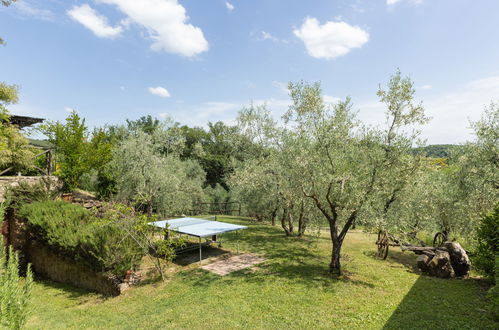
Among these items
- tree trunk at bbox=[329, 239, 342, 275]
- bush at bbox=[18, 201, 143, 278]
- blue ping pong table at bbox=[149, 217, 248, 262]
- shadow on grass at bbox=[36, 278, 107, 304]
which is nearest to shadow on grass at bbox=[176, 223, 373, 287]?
tree trunk at bbox=[329, 239, 342, 275]

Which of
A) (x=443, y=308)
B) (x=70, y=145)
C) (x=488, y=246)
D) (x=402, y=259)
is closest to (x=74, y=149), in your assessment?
(x=70, y=145)

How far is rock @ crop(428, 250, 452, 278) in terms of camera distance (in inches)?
446

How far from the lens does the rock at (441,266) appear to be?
37.2 ft

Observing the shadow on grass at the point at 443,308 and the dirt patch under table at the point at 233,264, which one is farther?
the dirt patch under table at the point at 233,264

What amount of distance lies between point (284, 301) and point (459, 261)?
8.76 meters

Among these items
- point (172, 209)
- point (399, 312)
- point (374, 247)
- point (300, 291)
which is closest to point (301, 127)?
point (300, 291)

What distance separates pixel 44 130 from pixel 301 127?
2066cm

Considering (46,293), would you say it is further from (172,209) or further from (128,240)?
(172,209)

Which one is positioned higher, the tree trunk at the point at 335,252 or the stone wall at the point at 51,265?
the tree trunk at the point at 335,252

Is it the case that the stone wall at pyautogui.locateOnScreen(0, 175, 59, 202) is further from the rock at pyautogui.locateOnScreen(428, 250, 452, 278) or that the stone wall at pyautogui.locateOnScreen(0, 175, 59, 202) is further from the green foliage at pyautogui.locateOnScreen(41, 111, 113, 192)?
the rock at pyautogui.locateOnScreen(428, 250, 452, 278)

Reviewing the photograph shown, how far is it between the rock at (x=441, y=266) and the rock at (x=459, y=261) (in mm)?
284

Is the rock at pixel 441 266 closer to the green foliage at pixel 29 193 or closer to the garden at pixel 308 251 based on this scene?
the garden at pixel 308 251

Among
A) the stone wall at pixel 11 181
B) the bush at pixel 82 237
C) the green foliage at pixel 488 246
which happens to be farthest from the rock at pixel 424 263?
the stone wall at pixel 11 181

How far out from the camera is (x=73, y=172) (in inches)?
752
